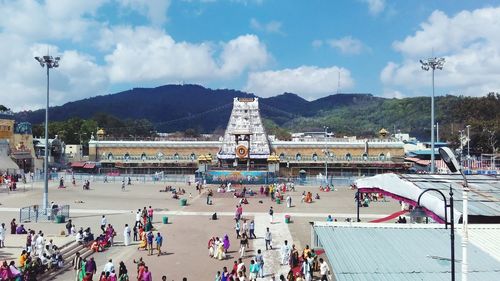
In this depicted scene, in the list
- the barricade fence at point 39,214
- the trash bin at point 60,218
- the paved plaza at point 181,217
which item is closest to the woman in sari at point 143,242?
the paved plaza at point 181,217

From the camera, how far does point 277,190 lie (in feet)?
151

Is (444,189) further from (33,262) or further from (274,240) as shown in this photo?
(33,262)

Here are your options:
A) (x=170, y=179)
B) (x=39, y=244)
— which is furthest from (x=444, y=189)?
(x=170, y=179)

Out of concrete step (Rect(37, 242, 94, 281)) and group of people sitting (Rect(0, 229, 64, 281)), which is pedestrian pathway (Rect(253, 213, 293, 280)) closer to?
concrete step (Rect(37, 242, 94, 281))

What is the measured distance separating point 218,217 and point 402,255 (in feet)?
68.5

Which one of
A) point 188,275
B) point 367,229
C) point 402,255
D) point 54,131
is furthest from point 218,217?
point 54,131

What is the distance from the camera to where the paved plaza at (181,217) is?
20.6 metres

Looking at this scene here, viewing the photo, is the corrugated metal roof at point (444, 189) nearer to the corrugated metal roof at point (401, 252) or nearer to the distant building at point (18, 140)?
the corrugated metal roof at point (401, 252)

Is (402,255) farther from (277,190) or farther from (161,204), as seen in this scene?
(277,190)

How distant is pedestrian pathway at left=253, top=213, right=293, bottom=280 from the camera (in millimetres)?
19844

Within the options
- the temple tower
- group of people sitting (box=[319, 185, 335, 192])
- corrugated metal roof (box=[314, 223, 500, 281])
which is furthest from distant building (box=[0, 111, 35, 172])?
corrugated metal roof (box=[314, 223, 500, 281])

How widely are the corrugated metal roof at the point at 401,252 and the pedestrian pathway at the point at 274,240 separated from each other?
526cm

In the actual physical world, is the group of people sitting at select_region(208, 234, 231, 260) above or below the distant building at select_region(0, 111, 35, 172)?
below

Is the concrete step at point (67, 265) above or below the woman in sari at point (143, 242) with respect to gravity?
below
